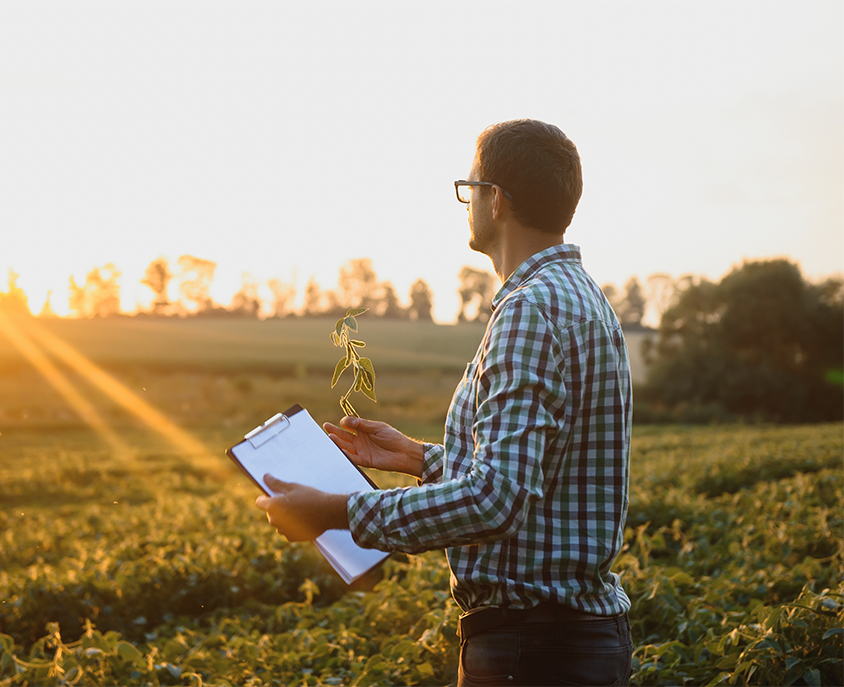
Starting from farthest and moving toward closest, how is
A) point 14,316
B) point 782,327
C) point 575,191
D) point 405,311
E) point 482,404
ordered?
point 405,311 < point 14,316 < point 782,327 < point 575,191 < point 482,404

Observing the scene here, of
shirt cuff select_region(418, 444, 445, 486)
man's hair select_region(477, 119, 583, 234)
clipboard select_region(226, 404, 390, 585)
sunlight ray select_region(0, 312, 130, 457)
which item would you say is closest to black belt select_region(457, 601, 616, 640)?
clipboard select_region(226, 404, 390, 585)

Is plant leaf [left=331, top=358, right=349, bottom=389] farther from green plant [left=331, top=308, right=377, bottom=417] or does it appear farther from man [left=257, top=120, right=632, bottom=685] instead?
man [left=257, top=120, right=632, bottom=685]

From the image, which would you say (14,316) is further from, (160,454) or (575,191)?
(575,191)

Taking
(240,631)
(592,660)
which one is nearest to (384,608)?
(240,631)

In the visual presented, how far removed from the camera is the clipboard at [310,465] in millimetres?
1768

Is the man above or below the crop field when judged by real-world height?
above

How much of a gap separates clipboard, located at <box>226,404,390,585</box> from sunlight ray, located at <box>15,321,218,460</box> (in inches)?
712

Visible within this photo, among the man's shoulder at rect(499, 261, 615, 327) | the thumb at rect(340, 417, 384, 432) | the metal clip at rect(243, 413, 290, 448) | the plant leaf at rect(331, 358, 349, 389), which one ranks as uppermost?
the man's shoulder at rect(499, 261, 615, 327)

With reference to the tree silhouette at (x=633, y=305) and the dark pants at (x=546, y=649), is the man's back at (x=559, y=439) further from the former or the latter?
the tree silhouette at (x=633, y=305)

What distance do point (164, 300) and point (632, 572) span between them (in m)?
49.5

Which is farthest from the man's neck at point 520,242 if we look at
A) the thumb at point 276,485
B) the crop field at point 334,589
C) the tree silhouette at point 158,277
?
the tree silhouette at point 158,277

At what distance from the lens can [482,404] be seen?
155cm

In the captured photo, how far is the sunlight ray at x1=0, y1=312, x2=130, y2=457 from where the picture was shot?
81.7ft

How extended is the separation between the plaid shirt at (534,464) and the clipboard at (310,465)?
0.76 ft
